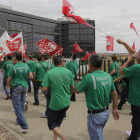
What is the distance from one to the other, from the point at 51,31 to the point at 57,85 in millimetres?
79577

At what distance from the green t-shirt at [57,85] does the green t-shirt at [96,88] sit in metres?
0.82

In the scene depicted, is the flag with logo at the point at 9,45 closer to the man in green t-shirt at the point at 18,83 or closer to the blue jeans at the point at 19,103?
the man in green t-shirt at the point at 18,83

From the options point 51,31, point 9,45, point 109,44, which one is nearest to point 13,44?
point 9,45

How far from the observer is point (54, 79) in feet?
11.2

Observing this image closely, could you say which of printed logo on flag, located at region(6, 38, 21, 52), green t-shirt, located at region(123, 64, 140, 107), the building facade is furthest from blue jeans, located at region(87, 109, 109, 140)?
the building facade

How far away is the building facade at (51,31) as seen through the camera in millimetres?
63969

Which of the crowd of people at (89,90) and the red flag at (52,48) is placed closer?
the crowd of people at (89,90)

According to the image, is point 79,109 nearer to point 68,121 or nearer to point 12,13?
point 68,121

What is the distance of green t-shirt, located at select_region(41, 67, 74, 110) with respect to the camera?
3407 mm

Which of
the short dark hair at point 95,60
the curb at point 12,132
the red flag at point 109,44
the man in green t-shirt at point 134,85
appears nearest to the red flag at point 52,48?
the red flag at point 109,44

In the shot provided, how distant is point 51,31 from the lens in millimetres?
80688

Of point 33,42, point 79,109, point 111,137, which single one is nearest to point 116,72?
point 79,109

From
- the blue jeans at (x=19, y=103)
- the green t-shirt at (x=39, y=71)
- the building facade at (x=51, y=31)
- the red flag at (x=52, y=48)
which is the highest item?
the building facade at (x=51, y=31)

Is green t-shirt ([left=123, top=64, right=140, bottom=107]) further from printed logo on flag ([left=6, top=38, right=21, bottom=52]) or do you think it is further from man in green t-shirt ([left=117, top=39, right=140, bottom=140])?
printed logo on flag ([left=6, top=38, right=21, bottom=52])
